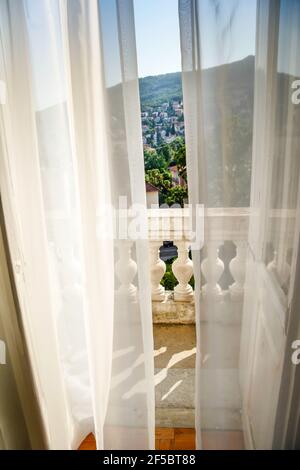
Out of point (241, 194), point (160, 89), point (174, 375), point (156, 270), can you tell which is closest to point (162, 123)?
point (160, 89)

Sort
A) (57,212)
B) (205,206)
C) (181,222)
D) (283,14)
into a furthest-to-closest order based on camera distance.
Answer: (181,222), (57,212), (205,206), (283,14)

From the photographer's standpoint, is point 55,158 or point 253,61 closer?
point 253,61

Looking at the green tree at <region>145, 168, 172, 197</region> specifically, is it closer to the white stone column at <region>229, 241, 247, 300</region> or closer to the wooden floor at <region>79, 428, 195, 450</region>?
the white stone column at <region>229, 241, 247, 300</region>

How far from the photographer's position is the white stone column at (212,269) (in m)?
0.80

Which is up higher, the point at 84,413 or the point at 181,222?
the point at 181,222

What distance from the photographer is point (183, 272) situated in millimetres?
1421

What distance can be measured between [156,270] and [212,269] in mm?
604

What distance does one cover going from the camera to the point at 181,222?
111 centimetres

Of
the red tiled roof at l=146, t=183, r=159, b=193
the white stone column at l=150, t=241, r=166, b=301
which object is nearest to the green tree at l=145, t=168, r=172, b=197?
the red tiled roof at l=146, t=183, r=159, b=193

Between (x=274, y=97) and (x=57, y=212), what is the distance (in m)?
0.66

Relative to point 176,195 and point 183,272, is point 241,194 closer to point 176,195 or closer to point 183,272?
point 176,195

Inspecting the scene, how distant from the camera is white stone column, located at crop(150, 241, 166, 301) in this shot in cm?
136

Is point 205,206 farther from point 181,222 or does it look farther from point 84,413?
point 84,413
